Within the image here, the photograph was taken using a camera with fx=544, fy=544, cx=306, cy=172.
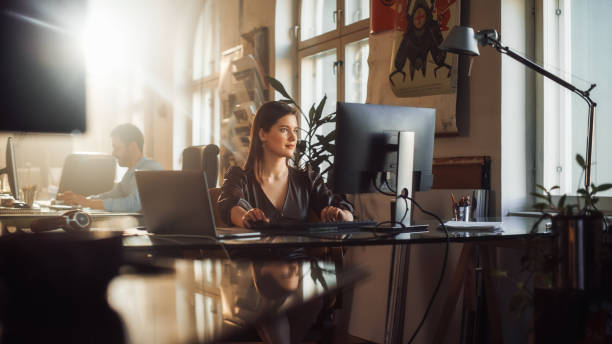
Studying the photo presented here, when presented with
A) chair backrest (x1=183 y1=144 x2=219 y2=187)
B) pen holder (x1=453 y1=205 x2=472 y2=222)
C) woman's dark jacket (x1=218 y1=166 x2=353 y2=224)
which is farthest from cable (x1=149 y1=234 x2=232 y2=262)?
chair backrest (x1=183 y1=144 x2=219 y2=187)

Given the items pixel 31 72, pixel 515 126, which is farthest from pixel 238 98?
pixel 31 72

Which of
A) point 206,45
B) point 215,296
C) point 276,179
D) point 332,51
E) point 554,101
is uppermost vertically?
point 206,45

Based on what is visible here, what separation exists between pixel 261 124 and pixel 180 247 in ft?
4.01

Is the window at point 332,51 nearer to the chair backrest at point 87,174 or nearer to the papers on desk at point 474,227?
the chair backrest at point 87,174

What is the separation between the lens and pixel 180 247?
4.72 ft

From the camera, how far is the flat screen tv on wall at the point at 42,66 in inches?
20.5

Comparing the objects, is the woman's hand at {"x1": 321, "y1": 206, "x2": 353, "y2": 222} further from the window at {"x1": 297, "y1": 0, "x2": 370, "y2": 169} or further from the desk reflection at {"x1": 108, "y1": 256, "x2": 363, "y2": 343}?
the window at {"x1": 297, "y1": 0, "x2": 370, "y2": 169}

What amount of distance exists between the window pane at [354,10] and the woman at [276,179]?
1.70m

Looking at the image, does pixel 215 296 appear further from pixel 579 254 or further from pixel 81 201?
pixel 81 201

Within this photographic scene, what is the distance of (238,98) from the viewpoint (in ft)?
17.1

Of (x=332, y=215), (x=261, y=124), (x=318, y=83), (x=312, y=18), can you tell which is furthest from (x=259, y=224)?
(x=312, y=18)

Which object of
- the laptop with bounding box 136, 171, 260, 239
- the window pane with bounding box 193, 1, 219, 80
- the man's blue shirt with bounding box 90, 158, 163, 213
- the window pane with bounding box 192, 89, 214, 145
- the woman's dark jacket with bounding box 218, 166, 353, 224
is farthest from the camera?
the window pane with bounding box 192, 89, 214, 145

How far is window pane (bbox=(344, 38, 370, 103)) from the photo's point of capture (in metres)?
3.96

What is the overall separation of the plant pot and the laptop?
87cm
